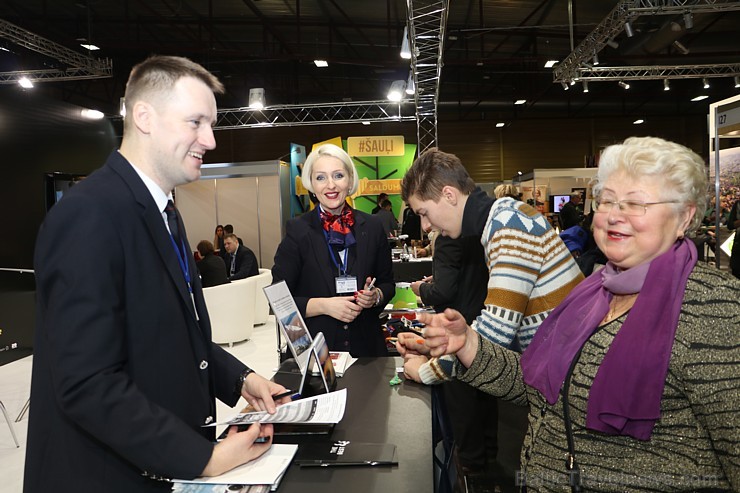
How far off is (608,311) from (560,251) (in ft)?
1.66

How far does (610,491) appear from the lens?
1136mm

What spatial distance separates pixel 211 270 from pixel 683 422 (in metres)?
6.10

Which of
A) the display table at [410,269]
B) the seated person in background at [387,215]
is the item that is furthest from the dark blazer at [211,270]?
the seated person in background at [387,215]

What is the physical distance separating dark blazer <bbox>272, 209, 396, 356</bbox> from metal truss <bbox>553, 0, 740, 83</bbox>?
21.7 ft

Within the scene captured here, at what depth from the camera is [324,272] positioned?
2.30 m

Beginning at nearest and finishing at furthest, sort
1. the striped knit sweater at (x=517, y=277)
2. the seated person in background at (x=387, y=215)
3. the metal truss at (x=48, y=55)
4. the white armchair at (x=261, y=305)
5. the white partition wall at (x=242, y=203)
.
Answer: the striped knit sweater at (x=517, y=277), the white armchair at (x=261, y=305), the metal truss at (x=48, y=55), the seated person in background at (x=387, y=215), the white partition wall at (x=242, y=203)

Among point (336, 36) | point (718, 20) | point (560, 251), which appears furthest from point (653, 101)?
point (560, 251)

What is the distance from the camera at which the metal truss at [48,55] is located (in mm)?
8258

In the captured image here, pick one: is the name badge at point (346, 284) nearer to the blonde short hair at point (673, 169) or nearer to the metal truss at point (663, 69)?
the blonde short hair at point (673, 169)

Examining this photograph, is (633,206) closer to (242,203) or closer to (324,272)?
(324,272)

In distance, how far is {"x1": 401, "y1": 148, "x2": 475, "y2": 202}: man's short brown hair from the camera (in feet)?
6.28

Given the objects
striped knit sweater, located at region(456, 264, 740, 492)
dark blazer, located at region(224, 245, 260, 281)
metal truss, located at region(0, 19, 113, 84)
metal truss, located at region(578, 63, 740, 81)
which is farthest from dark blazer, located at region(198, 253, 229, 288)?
metal truss, located at region(578, 63, 740, 81)

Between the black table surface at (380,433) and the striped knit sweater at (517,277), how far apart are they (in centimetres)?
16

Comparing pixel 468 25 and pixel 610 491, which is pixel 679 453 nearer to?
pixel 610 491
